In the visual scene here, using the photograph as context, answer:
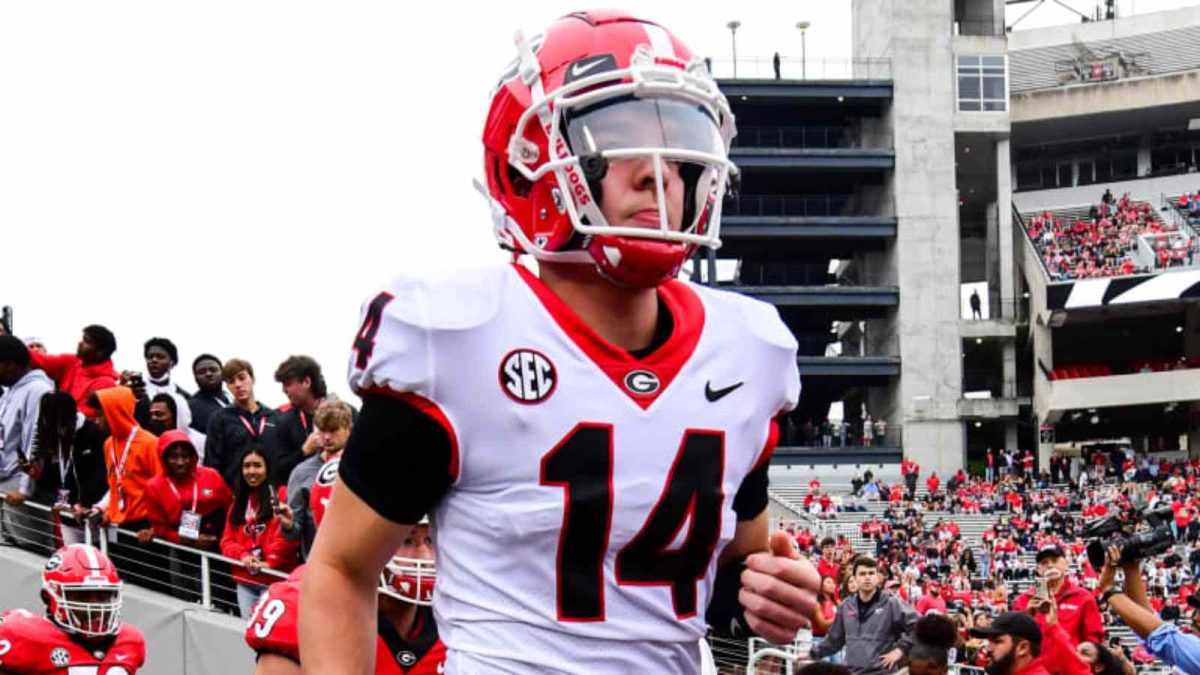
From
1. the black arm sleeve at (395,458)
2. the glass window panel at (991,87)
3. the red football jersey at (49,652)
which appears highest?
the glass window panel at (991,87)

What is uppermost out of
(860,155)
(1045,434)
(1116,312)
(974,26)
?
(974,26)

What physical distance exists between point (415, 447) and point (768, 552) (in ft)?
2.14

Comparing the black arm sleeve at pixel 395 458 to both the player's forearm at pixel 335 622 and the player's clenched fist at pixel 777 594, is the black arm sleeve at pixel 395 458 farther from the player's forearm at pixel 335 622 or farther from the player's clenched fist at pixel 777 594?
the player's clenched fist at pixel 777 594

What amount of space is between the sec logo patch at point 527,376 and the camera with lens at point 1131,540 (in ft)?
18.2

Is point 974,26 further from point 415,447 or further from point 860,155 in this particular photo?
point 415,447

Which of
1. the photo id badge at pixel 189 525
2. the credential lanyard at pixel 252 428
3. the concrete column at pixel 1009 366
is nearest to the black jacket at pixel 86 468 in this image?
the photo id badge at pixel 189 525

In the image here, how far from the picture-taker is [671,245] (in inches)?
96.3

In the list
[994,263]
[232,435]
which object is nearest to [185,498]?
[232,435]

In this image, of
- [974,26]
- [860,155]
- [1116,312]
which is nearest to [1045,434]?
[1116,312]

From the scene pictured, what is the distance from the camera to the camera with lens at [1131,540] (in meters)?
7.38

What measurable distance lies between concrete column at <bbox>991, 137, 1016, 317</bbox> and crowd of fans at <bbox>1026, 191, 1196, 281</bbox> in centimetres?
88

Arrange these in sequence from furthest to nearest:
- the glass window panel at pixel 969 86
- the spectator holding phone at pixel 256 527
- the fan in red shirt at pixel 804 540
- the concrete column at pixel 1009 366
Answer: the glass window panel at pixel 969 86, the concrete column at pixel 1009 366, the fan in red shirt at pixel 804 540, the spectator holding phone at pixel 256 527

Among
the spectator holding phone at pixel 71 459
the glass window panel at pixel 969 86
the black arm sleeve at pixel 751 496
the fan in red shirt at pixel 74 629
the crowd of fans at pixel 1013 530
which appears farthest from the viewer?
the glass window panel at pixel 969 86

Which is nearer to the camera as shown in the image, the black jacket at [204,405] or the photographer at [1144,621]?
the photographer at [1144,621]
